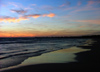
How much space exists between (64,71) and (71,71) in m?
0.43

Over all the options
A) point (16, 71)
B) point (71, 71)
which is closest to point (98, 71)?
point (71, 71)

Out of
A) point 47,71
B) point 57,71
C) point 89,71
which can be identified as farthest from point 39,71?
point 89,71

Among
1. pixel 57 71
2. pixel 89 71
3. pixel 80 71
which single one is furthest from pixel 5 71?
pixel 89 71

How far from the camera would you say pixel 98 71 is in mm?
7891

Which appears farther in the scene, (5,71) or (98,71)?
(5,71)

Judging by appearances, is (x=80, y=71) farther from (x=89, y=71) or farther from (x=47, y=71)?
(x=47, y=71)

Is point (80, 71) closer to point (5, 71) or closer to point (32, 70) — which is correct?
point (32, 70)

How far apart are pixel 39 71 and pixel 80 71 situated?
8.35 feet

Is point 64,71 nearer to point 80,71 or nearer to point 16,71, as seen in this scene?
point 80,71

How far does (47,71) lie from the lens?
8359 millimetres

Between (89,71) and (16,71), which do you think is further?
(16,71)

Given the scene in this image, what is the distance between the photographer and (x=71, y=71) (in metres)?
8.17

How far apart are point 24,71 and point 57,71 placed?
6.93 ft

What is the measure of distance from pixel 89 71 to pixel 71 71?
1.06 m
